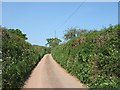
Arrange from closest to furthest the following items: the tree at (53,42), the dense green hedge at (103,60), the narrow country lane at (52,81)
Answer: the dense green hedge at (103,60), the narrow country lane at (52,81), the tree at (53,42)

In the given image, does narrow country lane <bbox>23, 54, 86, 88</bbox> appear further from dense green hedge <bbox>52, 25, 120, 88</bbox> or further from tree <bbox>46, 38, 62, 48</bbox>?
tree <bbox>46, 38, 62, 48</bbox>

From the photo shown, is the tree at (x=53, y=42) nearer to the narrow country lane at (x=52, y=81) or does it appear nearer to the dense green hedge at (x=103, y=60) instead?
the narrow country lane at (x=52, y=81)

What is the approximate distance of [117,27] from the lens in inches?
634

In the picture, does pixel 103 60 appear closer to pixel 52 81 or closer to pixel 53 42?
pixel 52 81

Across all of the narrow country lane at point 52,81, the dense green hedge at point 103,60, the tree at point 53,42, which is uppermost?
the dense green hedge at point 103,60

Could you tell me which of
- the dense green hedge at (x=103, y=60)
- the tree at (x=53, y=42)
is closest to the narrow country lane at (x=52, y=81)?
the dense green hedge at (x=103, y=60)

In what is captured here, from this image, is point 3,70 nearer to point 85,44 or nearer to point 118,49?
point 118,49

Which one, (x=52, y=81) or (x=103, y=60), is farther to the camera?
(x=52, y=81)

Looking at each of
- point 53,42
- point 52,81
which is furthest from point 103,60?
point 53,42

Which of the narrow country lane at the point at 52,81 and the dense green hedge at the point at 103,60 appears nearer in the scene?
the dense green hedge at the point at 103,60

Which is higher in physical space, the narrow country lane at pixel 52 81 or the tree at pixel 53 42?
the narrow country lane at pixel 52 81

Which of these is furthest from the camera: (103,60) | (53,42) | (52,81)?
(53,42)

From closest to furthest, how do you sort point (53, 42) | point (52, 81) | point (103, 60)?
point (103, 60)
point (52, 81)
point (53, 42)

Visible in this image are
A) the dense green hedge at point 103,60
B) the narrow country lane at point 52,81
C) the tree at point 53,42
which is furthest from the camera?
the tree at point 53,42
